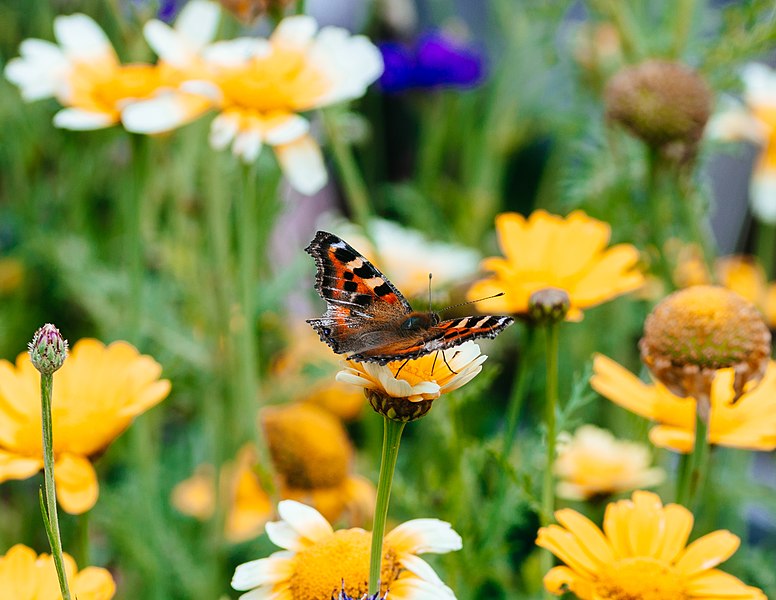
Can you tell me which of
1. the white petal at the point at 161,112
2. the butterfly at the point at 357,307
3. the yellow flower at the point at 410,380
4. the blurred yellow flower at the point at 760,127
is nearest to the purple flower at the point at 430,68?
the blurred yellow flower at the point at 760,127

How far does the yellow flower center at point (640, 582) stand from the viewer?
405 millimetres

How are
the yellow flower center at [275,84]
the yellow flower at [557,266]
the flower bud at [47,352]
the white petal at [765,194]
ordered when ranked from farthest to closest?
the white petal at [765,194]
the yellow flower center at [275,84]
the yellow flower at [557,266]
the flower bud at [47,352]

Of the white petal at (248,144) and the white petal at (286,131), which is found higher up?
the white petal at (286,131)

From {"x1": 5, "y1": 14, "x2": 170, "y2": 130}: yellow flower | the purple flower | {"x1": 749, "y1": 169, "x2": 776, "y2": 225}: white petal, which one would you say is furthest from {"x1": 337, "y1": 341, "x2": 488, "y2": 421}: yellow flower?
the purple flower

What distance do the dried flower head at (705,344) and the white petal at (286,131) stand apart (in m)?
0.26

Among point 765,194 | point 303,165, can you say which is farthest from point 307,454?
point 765,194

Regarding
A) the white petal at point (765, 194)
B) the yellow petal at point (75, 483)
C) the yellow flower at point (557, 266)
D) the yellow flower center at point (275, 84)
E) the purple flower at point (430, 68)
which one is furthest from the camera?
the purple flower at point (430, 68)

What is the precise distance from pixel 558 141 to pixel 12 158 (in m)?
0.65

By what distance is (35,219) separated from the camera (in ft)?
3.48

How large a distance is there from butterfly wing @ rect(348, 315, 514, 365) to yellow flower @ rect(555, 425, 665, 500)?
285mm

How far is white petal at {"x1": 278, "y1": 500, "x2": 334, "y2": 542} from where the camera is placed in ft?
1.33

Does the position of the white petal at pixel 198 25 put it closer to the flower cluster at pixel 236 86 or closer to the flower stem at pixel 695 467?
the flower cluster at pixel 236 86

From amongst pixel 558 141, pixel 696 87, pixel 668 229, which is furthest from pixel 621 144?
pixel 558 141

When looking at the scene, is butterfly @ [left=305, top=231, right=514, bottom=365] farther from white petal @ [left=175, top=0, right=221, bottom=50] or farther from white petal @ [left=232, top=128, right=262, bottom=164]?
white petal @ [left=175, top=0, right=221, bottom=50]
